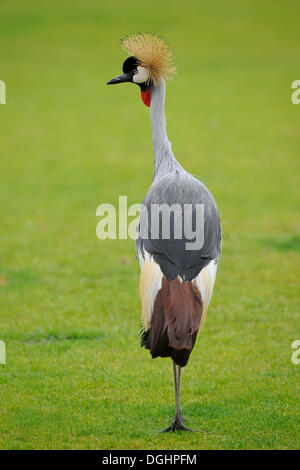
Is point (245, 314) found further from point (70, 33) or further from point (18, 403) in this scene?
point (70, 33)

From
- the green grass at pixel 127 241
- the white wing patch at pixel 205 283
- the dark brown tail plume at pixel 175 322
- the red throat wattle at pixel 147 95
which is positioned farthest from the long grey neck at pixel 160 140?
the green grass at pixel 127 241

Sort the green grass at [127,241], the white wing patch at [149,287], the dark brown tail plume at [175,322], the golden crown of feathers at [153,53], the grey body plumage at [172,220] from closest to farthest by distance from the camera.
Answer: the dark brown tail plume at [175,322]
the white wing patch at [149,287]
the grey body plumage at [172,220]
the green grass at [127,241]
the golden crown of feathers at [153,53]

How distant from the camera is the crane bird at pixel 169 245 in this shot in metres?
4.18

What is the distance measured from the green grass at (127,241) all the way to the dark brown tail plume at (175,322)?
672 mm

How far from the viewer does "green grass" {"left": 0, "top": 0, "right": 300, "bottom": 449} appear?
192 inches

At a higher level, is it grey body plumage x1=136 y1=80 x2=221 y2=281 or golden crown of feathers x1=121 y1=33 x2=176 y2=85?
golden crown of feathers x1=121 y1=33 x2=176 y2=85

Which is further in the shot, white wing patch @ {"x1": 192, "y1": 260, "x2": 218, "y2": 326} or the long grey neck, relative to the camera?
the long grey neck

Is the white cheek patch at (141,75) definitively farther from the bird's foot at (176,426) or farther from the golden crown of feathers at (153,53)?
the bird's foot at (176,426)

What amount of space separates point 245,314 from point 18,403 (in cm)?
257

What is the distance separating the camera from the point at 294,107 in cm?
1572

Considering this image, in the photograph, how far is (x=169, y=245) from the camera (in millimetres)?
4594

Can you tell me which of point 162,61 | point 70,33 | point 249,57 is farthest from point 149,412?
point 70,33

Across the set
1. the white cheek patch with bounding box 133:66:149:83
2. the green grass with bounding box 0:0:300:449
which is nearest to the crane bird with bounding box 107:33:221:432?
the white cheek patch with bounding box 133:66:149:83

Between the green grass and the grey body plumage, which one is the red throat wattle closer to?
the grey body plumage
